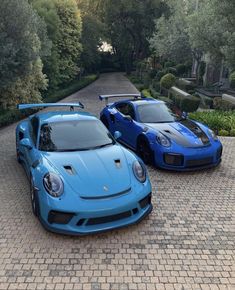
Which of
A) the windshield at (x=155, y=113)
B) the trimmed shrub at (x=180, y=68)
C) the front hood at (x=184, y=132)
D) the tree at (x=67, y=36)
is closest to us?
the front hood at (x=184, y=132)

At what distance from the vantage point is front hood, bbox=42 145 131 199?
418cm

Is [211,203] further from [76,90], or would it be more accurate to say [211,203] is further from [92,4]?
[92,4]

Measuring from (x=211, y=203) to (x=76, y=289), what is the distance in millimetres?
2978

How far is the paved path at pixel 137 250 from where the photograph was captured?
3.41 meters

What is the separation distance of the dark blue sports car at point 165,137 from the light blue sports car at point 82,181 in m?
1.50

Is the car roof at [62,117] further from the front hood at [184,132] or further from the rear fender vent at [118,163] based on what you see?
the front hood at [184,132]

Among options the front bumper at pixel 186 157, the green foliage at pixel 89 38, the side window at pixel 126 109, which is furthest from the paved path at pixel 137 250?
the green foliage at pixel 89 38

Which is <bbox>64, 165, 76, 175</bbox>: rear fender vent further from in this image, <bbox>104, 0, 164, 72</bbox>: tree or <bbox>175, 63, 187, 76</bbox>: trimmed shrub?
<bbox>104, 0, 164, 72</bbox>: tree

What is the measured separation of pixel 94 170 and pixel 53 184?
2.12 ft

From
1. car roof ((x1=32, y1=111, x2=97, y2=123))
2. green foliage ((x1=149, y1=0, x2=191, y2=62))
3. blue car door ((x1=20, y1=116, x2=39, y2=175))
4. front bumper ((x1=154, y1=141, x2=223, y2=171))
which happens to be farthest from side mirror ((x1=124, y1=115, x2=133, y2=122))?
green foliage ((x1=149, y1=0, x2=191, y2=62))

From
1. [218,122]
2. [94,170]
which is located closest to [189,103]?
Result: [218,122]

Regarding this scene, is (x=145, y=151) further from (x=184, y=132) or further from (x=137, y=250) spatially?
(x=137, y=250)

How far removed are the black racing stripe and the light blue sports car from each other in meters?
2.26

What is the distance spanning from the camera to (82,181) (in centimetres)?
428
